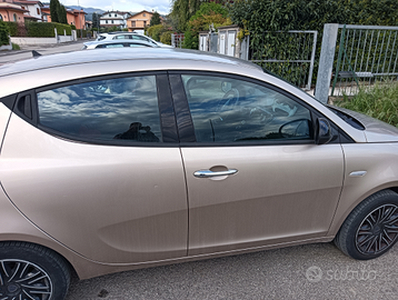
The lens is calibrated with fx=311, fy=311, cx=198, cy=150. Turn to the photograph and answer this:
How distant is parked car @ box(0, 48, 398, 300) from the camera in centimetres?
183

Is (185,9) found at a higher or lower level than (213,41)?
higher

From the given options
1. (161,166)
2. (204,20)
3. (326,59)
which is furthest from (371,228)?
(204,20)

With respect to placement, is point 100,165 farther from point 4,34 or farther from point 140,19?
point 140,19

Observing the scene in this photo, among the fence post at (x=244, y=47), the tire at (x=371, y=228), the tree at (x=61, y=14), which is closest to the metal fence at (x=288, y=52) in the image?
the fence post at (x=244, y=47)

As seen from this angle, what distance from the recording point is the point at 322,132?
7.23 ft

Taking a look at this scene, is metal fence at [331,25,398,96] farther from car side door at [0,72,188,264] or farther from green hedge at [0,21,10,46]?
green hedge at [0,21,10,46]

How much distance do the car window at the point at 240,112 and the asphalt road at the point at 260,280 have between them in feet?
3.78

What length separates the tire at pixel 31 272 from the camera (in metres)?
1.84

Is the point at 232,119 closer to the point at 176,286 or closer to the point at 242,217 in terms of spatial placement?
the point at 242,217

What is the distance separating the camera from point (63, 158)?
1.84m

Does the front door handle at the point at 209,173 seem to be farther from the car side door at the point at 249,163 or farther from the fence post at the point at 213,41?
the fence post at the point at 213,41

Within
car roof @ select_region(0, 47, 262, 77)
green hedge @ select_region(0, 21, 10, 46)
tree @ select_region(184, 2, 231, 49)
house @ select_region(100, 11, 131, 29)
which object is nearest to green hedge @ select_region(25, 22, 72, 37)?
green hedge @ select_region(0, 21, 10, 46)

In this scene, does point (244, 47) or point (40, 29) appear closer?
point (244, 47)

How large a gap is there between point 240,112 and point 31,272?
173 centimetres
